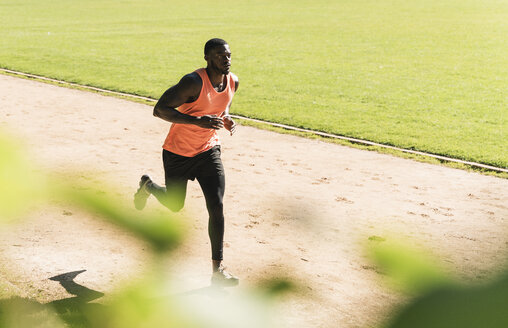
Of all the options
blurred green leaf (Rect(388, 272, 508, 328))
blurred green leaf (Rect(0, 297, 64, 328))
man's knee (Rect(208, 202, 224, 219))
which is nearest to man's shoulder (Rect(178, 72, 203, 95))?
man's knee (Rect(208, 202, 224, 219))

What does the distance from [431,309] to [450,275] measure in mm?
84

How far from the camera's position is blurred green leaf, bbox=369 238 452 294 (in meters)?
0.79

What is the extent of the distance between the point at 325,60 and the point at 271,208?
20309 mm

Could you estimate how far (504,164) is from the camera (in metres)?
9.51

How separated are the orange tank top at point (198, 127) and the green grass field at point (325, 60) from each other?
5.81 m

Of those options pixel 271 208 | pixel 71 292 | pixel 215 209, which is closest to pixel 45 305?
pixel 71 292

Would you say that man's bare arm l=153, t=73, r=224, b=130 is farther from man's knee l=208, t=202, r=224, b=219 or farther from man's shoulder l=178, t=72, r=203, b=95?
man's knee l=208, t=202, r=224, b=219

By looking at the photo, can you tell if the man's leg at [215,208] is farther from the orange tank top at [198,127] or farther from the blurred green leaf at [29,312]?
the blurred green leaf at [29,312]

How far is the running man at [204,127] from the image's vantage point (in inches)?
183

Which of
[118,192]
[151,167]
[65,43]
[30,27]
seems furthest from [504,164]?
[30,27]

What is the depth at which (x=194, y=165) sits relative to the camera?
5.00 metres

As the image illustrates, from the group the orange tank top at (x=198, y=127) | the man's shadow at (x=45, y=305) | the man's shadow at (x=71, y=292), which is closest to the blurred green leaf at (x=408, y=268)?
the man's shadow at (x=45, y=305)

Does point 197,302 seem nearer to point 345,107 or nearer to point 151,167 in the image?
point 151,167

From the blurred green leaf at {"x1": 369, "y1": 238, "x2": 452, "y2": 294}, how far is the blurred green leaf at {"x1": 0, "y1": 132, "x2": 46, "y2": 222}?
44cm
